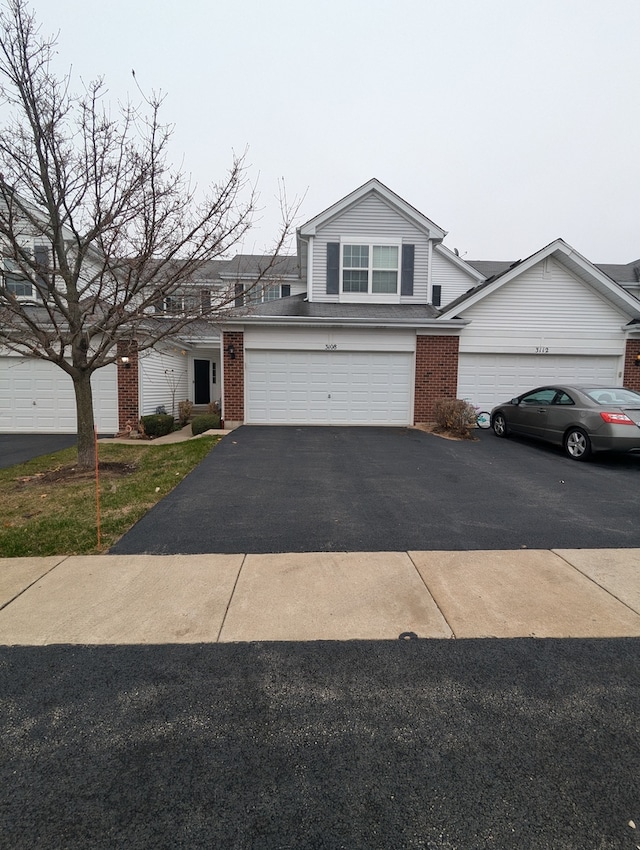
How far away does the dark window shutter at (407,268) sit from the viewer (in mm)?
14227

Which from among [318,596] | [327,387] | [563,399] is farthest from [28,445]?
[563,399]

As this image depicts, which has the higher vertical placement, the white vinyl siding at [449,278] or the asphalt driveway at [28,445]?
the white vinyl siding at [449,278]

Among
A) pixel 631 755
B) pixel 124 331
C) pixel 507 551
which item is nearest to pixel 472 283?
pixel 124 331

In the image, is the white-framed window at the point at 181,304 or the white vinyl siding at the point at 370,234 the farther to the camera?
the white vinyl siding at the point at 370,234

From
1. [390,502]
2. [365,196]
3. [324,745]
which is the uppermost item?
[365,196]

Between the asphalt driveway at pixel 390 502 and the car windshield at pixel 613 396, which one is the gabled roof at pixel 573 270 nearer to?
the car windshield at pixel 613 396

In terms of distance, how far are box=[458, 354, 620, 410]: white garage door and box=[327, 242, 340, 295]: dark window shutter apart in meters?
4.85

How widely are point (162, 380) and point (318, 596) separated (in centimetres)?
1315

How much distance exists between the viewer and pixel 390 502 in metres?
5.79

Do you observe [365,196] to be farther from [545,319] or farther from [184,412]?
[184,412]

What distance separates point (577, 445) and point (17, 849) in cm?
936

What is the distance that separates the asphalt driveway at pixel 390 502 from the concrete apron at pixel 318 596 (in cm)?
35

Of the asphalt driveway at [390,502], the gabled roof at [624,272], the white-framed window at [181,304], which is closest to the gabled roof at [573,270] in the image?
the asphalt driveway at [390,502]

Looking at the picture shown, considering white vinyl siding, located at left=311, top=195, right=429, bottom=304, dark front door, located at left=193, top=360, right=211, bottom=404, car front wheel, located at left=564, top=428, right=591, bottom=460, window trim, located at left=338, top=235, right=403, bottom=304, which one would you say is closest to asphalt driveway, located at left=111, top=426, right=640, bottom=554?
car front wheel, located at left=564, top=428, right=591, bottom=460
